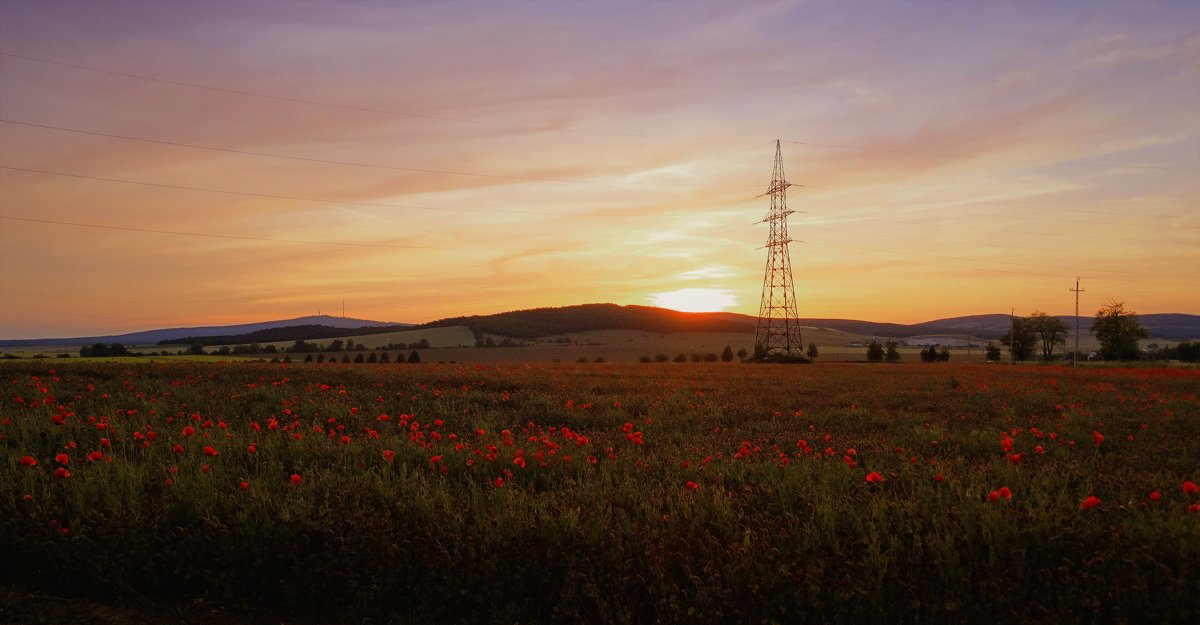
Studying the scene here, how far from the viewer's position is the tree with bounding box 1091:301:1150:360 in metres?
101

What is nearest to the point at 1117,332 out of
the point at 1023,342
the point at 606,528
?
the point at 1023,342

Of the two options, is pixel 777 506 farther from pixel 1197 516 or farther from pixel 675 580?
pixel 1197 516

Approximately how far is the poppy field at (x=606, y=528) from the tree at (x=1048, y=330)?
132920 millimetres

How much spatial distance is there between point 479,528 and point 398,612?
33.5 inches

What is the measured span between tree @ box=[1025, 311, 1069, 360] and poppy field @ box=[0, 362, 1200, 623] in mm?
132920

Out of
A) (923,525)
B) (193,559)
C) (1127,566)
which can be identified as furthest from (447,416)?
(1127,566)

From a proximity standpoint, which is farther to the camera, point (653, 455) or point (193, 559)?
point (653, 455)

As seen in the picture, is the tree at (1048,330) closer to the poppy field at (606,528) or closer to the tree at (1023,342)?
the tree at (1023,342)

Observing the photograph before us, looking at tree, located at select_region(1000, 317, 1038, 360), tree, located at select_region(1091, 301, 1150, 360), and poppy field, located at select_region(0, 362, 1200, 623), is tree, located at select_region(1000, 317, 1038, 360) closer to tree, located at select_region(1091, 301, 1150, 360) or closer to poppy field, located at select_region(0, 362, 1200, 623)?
tree, located at select_region(1091, 301, 1150, 360)

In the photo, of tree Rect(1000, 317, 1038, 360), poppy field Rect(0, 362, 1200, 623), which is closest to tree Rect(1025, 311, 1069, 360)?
tree Rect(1000, 317, 1038, 360)

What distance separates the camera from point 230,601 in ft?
18.3

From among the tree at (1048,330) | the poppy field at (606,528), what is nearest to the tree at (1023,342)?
the tree at (1048,330)

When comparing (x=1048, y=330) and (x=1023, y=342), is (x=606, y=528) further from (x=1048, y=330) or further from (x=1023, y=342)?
(x=1048, y=330)

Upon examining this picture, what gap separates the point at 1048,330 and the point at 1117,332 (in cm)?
2098
